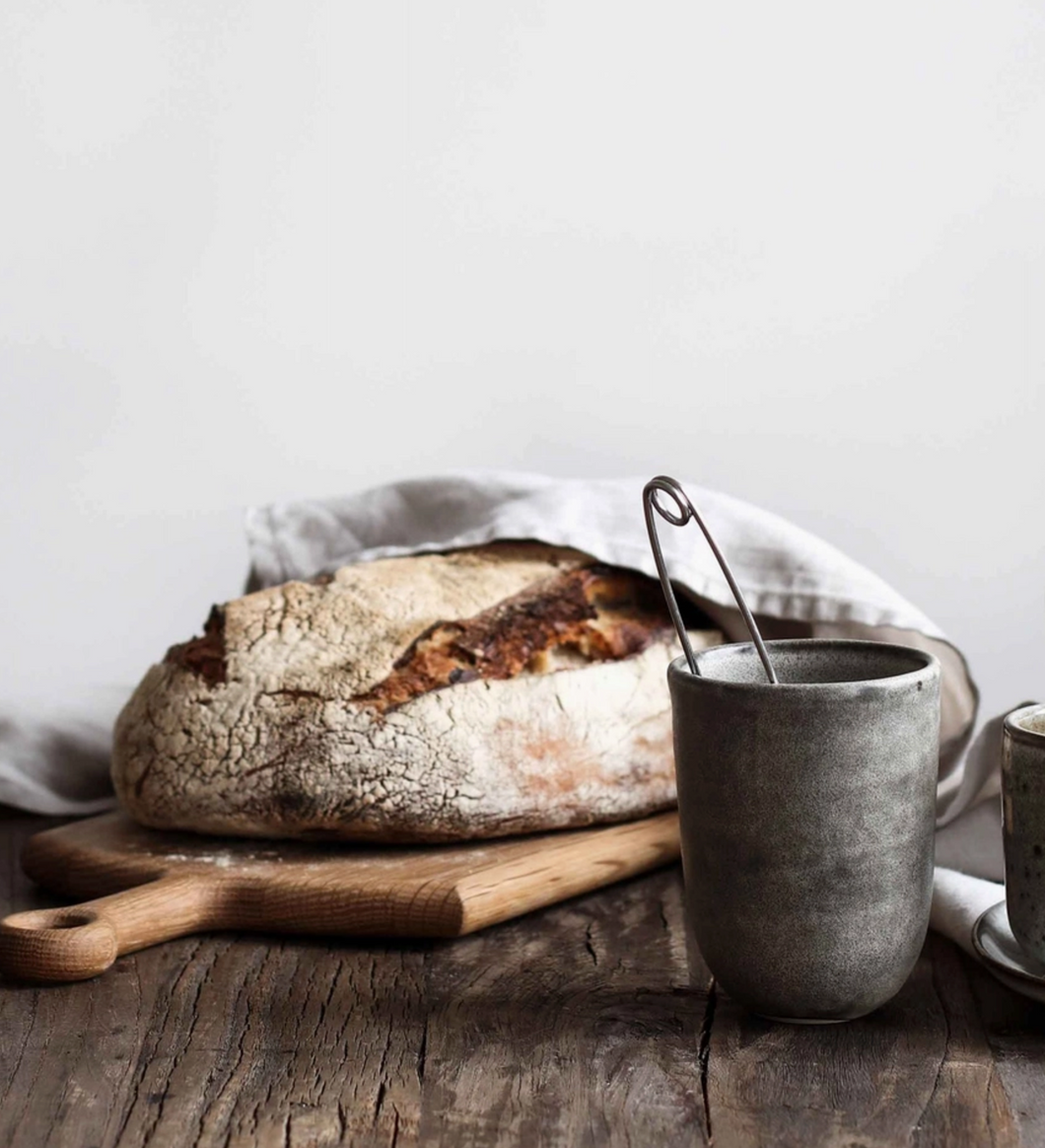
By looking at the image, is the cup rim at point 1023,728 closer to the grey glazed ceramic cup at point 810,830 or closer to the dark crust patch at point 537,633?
the grey glazed ceramic cup at point 810,830

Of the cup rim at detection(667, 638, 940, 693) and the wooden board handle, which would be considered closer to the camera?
the cup rim at detection(667, 638, 940, 693)

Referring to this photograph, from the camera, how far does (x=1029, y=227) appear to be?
2.03 meters

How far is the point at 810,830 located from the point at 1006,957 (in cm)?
19

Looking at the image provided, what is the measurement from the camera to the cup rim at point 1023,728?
2.96 feet

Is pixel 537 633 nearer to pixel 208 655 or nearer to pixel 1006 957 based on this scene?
pixel 208 655

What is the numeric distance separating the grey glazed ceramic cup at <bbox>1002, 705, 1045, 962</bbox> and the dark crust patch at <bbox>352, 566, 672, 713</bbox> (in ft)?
1.72

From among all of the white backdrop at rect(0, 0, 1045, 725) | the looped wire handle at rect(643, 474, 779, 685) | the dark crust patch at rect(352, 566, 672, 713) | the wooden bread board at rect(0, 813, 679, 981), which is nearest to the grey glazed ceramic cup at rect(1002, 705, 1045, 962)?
the looped wire handle at rect(643, 474, 779, 685)

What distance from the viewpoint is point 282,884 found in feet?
3.89

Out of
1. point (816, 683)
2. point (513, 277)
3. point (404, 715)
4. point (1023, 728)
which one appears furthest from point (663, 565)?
point (513, 277)

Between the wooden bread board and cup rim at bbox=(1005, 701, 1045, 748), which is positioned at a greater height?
cup rim at bbox=(1005, 701, 1045, 748)

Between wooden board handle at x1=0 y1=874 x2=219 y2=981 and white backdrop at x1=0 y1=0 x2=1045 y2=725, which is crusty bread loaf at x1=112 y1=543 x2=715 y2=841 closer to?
wooden board handle at x1=0 y1=874 x2=219 y2=981

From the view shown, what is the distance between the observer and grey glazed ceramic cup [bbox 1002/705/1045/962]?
910 mm

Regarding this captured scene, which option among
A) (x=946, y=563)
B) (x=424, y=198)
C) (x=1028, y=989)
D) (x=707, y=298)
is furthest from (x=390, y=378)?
(x=1028, y=989)

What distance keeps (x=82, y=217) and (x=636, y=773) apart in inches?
48.8
